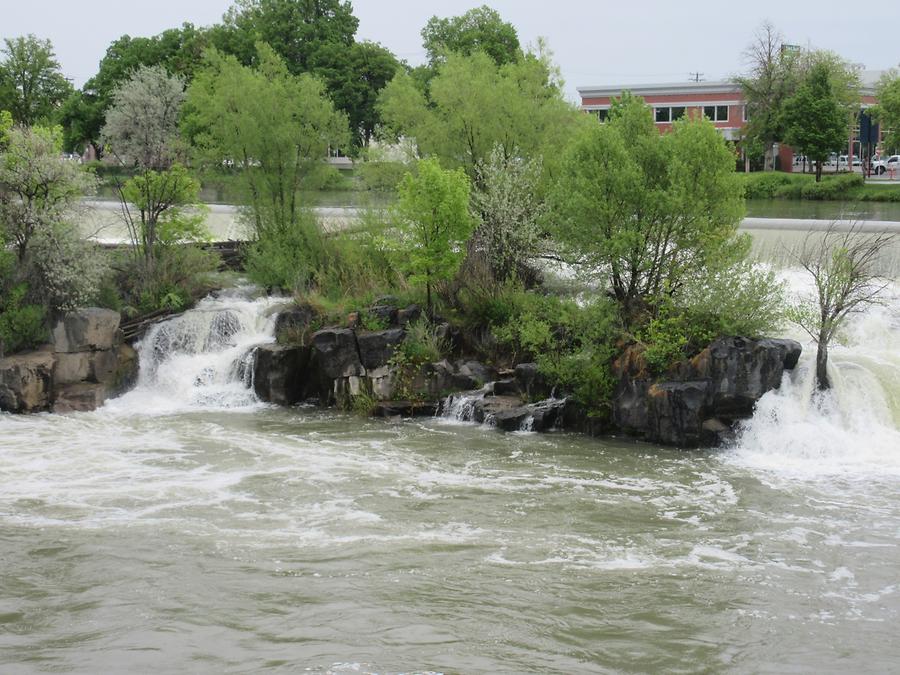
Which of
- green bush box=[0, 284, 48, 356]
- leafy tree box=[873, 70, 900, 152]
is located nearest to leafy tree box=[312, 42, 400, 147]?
leafy tree box=[873, 70, 900, 152]

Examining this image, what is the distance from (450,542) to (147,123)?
72.3ft

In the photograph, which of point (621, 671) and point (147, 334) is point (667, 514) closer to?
point (621, 671)

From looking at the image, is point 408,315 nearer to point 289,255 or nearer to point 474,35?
point 289,255

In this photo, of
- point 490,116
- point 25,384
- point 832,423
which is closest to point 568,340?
point 832,423

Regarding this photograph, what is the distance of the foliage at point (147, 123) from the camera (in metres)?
31.4

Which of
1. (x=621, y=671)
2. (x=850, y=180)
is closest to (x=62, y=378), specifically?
(x=621, y=671)

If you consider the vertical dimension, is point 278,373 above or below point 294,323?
below

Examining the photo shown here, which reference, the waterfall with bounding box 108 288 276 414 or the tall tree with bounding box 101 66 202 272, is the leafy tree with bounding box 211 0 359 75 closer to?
the tall tree with bounding box 101 66 202 272

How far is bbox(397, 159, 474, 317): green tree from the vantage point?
24.6 meters

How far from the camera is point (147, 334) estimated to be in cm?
2662

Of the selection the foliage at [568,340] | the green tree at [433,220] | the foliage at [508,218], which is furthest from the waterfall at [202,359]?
the foliage at [568,340]

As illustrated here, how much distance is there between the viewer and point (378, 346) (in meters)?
24.3

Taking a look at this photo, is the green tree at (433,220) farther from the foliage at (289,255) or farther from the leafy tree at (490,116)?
the foliage at (289,255)

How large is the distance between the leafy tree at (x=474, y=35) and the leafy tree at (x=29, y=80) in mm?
25051
